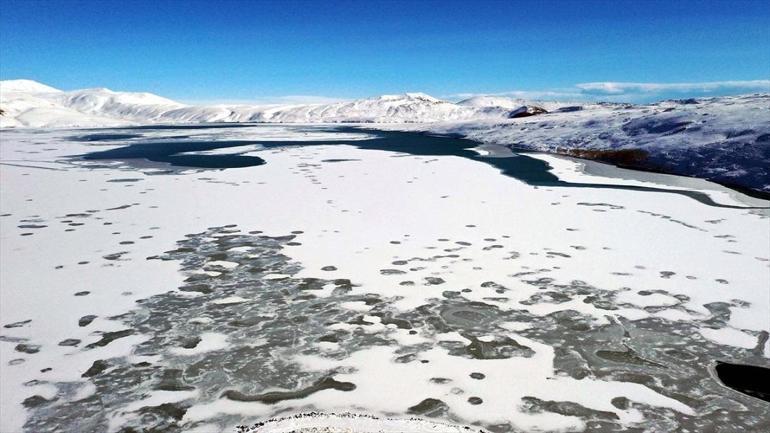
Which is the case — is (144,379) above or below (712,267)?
below

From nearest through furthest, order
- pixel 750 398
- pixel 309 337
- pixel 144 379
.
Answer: pixel 750 398, pixel 144 379, pixel 309 337

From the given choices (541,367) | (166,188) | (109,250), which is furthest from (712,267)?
(166,188)

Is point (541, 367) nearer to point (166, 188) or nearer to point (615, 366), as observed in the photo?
point (615, 366)

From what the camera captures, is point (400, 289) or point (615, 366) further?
point (400, 289)

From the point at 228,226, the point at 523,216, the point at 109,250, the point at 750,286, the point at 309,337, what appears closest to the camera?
the point at 309,337

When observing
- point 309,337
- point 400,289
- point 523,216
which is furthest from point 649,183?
point 309,337

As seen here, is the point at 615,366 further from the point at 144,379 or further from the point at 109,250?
the point at 109,250
